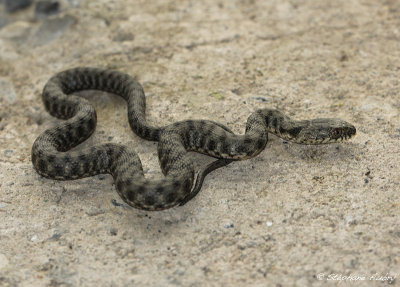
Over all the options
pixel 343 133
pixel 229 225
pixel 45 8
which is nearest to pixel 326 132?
pixel 343 133

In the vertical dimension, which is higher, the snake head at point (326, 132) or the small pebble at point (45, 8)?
the small pebble at point (45, 8)

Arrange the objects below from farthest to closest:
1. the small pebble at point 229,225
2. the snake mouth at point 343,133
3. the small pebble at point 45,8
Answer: the small pebble at point 45,8 → the snake mouth at point 343,133 → the small pebble at point 229,225

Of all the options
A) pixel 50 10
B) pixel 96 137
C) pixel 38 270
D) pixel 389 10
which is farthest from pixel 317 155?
pixel 50 10

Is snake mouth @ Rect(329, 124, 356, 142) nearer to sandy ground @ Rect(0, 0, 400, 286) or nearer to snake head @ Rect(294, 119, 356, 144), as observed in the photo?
snake head @ Rect(294, 119, 356, 144)

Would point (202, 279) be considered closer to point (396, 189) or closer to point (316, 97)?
point (396, 189)

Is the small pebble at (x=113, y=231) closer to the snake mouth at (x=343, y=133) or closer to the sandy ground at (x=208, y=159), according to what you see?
the sandy ground at (x=208, y=159)

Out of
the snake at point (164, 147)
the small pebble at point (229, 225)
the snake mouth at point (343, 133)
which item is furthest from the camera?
the snake mouth at point (343, 133)

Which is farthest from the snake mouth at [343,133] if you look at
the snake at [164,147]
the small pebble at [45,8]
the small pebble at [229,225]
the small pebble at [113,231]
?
the small pebble at [45,8]

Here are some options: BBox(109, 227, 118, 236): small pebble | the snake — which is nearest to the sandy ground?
BBox(109, 227, 118, 236): small pebble
